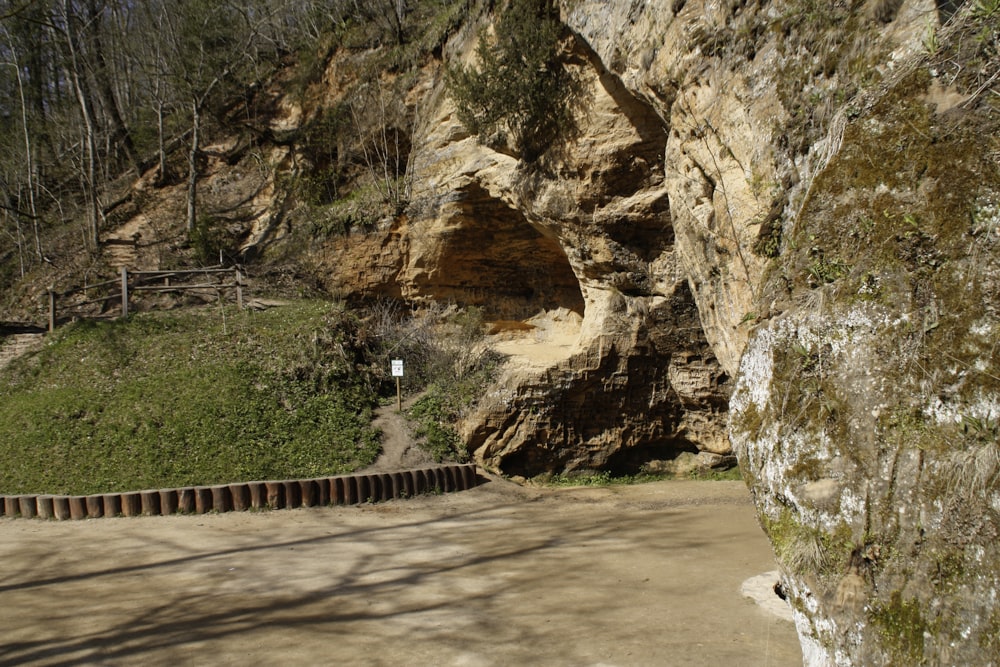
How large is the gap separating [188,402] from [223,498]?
3.30m

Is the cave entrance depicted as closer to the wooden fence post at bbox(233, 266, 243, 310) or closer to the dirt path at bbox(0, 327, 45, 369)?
the wooden fence post at bbox(233, 266, 243, 310)

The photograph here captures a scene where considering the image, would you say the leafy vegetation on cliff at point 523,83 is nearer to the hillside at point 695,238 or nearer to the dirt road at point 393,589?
the hillside at point 695,238

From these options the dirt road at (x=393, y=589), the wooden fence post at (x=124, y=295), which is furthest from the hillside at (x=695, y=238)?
the wooden fence post at (x=124, y=295)

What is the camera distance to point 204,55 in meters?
20.8

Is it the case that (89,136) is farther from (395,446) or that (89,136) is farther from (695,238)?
(695,238)

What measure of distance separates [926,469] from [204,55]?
72.5 feet

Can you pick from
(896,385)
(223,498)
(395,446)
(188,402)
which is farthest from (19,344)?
(896,385)

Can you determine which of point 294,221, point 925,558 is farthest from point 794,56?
point 294,221

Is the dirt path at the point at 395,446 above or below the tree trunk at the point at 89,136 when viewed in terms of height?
below

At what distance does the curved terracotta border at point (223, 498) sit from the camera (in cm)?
909

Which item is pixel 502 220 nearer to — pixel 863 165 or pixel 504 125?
pixel 504 125

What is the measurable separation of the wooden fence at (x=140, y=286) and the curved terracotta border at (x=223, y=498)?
7372 millimetres

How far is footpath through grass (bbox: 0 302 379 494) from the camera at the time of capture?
10.6 meters

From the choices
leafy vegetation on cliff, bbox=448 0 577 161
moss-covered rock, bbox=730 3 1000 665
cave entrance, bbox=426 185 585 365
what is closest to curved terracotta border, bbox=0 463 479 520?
cave entrance, bbox=426 185 585 365
